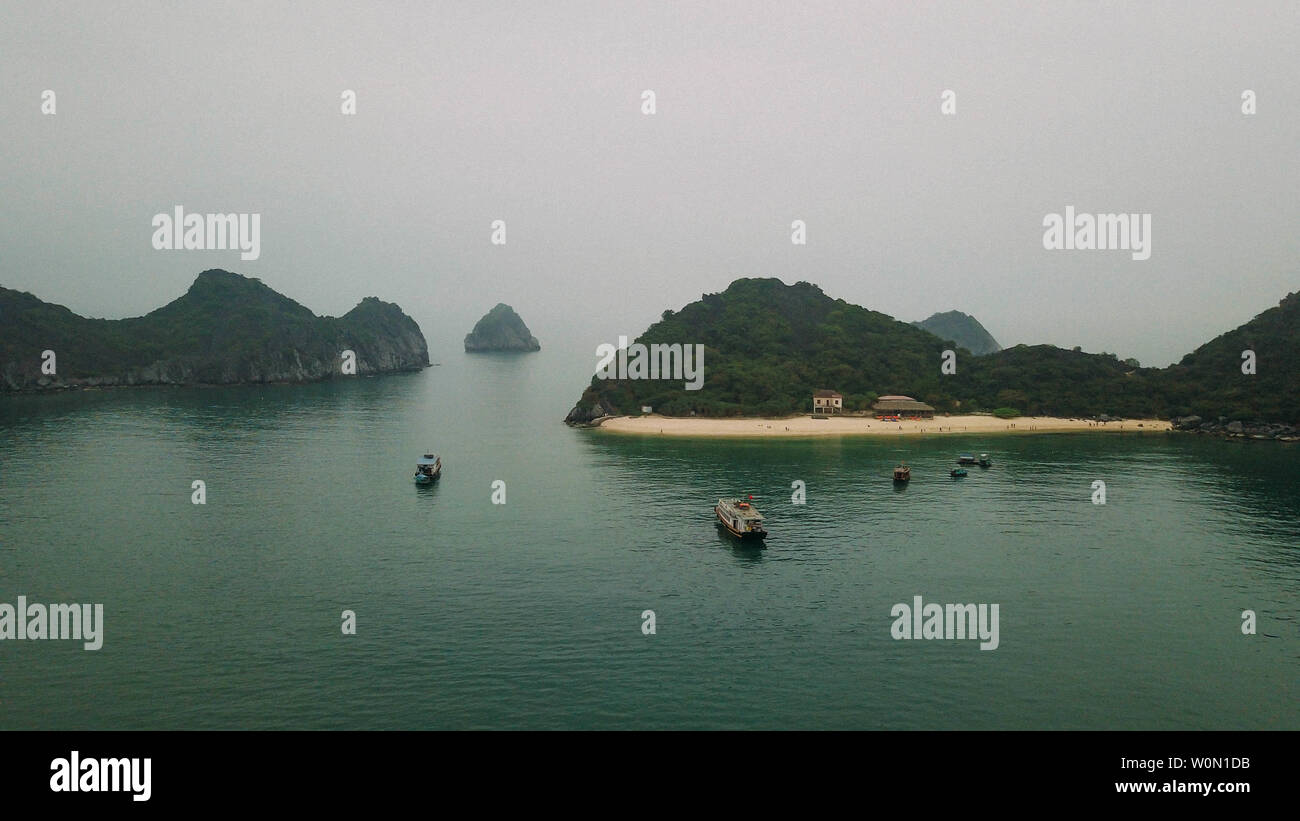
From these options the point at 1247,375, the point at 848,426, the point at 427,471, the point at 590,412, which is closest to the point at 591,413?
the point at 590,412

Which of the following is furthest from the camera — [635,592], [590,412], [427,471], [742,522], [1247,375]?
[1247,375]

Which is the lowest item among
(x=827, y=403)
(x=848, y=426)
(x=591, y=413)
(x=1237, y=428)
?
(x=1237, y=428)

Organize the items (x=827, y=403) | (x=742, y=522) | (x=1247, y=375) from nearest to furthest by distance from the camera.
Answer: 1. (x=742, y=522)
2. (x=1247, y=375)
3. (x=827, y=403)

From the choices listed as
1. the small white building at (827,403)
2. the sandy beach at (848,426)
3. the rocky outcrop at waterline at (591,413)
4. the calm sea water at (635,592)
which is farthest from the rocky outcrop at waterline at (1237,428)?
the rocky outcrop at waterline at (591,413)

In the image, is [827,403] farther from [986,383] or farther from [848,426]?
[986,383]
